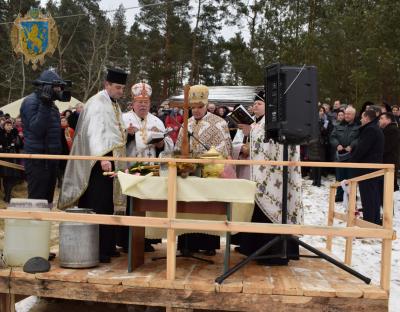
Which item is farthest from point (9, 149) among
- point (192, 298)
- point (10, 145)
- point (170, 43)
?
point (170, 43)

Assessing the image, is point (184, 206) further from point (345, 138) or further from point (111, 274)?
point (345, 138)

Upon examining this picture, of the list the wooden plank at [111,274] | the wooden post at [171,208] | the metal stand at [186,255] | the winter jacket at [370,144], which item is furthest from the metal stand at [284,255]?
the winter jacket at [370,144]

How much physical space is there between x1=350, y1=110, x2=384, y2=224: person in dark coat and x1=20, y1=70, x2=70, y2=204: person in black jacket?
4.86 m

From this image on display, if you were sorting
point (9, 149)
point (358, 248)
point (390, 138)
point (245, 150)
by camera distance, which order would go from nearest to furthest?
point (245, 150), point (358, 248), point (390, 138), point (9, 149)

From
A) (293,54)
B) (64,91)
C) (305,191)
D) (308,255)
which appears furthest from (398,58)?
(64,91)

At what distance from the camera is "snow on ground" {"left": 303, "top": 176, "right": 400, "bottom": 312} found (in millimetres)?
6551

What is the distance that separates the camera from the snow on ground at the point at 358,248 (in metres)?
6.00

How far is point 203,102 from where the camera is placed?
565cm

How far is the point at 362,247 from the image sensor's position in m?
8.16

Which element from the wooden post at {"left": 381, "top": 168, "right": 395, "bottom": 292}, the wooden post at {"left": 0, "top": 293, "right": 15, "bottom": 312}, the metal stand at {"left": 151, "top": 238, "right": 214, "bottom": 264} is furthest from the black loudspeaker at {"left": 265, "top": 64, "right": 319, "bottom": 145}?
the wooden post at {"left": 0, "top": 293, "right": 15, "bottom": 312}

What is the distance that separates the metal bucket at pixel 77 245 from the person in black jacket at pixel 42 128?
0.81 meters

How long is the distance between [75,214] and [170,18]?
3031cm

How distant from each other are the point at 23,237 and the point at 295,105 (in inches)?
110

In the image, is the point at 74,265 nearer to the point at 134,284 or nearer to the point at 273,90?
the point at 134,284
